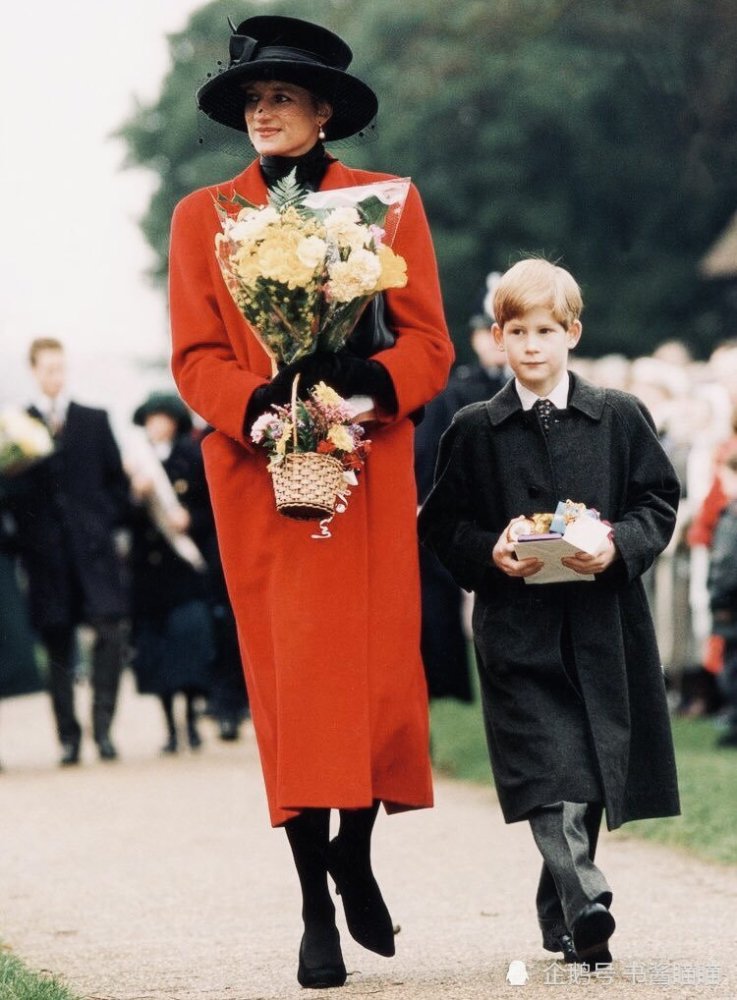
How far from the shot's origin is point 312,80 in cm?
561

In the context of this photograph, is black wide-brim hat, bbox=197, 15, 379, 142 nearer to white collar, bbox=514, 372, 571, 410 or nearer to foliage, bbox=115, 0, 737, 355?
white collar, bbox=514, 372, 571, 410

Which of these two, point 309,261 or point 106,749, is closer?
point 309,261

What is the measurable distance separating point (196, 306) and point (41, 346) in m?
6.20

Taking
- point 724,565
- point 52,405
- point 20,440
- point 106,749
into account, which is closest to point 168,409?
point 52,405

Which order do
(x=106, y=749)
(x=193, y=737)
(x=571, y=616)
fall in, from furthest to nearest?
(x=193, y=737)
(x=106, y=749)
(x=571, y=616)

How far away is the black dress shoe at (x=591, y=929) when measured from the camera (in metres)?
5.26

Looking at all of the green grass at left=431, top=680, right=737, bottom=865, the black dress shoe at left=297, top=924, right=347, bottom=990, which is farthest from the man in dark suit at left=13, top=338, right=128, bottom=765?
the black dress shoe at left=297, top=924, right=347, bottom=990

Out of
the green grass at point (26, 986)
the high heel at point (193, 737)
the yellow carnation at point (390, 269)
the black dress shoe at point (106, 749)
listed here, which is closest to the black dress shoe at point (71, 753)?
the black dress shoe at point (106, 749)

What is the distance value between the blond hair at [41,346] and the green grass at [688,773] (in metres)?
2.73

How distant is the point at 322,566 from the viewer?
216 inches

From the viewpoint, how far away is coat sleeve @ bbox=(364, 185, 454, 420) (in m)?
5.63

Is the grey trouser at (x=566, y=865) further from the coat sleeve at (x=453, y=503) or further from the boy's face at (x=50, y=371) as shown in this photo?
the boy's face at (x=50, y=371)

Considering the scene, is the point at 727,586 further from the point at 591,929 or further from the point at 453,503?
the point at 591,929

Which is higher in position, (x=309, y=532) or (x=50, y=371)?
(x=50, y=371)
